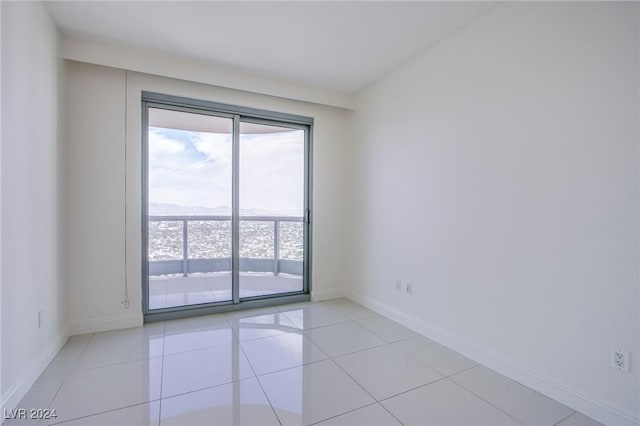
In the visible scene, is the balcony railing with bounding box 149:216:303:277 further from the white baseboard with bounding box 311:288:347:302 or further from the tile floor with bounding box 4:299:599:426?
the tile floor with bounding box 4:299:599:426

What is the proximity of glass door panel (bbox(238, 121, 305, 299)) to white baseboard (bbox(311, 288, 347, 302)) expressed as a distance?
22cm

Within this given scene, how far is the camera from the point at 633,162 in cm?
158

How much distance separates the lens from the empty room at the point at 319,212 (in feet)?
5.68

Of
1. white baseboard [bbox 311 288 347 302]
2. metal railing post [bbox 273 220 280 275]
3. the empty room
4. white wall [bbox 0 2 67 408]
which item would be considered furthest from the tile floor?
metal railing post [bbox 273 220 280 275]

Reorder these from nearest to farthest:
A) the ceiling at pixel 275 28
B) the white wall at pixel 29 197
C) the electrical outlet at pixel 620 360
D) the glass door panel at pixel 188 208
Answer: the electrical outlet at pixel 620 360
the white wall at pixel 29 197
the ceiling at pixel 275 28
the glass door panel at pixel 188 208

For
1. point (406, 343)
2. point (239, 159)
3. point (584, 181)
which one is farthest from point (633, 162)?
point (239, 159)

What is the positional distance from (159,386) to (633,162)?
3098 millimetres

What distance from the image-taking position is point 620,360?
1624 millimetres

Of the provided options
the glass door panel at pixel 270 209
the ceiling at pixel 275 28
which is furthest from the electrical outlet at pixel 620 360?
the glass door panel at pixel 270 209

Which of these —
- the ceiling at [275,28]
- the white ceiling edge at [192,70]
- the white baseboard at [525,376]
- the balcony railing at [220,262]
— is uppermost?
the ceiling at [275,28]

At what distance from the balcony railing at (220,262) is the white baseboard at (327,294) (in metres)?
0.35

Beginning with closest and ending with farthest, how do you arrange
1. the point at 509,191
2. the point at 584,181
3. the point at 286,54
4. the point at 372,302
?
the point at 584,181 < the point at 509,191 < the point at 286,54 < the point at 372,302

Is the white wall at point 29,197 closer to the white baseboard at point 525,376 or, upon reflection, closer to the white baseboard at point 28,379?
the white baseboard at point 28,379

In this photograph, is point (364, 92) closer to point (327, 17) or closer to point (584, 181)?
point (327, 17)
